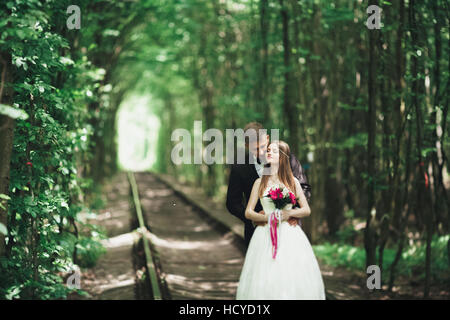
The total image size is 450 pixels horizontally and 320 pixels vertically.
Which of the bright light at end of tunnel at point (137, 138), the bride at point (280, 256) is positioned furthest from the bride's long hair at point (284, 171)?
the bright light at end of tunnel at point (137, 138)

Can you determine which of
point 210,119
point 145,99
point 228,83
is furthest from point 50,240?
point 145,99

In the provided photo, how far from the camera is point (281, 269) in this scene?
4.48 meters

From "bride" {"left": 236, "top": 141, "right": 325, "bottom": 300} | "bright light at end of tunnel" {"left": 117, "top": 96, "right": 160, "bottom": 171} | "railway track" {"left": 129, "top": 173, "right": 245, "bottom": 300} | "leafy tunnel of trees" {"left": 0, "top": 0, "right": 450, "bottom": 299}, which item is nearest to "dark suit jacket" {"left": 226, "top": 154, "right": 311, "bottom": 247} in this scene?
"bride" {"left": 236, "top": 141, "right": 325, "bottom": 300}

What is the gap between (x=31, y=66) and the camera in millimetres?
5625

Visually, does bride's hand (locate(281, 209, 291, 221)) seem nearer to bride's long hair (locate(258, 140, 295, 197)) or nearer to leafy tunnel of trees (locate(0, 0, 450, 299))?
bride's long hair (locate(258, 140, 295, 197))

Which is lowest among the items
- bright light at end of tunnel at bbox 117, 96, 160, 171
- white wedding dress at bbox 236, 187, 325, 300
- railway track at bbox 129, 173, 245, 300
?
railway track at bbox 129, 173, 245, 300

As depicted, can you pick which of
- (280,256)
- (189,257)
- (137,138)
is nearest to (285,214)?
(280,256)

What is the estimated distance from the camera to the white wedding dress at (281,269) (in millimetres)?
4457

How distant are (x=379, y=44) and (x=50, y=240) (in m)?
5.67

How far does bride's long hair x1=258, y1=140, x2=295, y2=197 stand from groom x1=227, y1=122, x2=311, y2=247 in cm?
37

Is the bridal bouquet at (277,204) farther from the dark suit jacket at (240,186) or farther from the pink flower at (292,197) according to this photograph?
the dark suit jacket at (240,186)

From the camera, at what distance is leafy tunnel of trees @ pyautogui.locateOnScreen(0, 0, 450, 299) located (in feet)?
18.7

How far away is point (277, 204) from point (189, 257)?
24.8 ft

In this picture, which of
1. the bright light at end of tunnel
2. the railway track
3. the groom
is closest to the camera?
the groom
